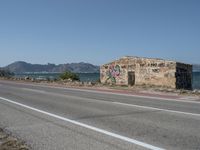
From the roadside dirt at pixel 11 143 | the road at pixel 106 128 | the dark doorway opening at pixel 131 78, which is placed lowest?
the roadside dirt at pixel 11 143

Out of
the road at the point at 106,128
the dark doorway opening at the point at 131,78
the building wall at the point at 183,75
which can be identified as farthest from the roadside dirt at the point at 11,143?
the dark doorway opening at the point at 131,78

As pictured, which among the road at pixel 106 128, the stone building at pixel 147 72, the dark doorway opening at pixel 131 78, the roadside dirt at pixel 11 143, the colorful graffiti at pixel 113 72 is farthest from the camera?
the colorful graffiti at pixel 113 72

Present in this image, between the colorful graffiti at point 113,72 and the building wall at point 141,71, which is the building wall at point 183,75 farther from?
the colorful graffiti at point 113,72

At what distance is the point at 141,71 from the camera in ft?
112

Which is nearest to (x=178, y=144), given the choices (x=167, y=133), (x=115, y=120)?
(x=167, y=133)

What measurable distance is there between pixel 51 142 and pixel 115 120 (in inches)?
137

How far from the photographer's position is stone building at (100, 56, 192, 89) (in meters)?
31.8

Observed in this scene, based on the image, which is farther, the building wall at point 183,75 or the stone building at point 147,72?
the building wall at point 183,75

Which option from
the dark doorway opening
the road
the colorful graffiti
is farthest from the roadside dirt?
the colorful graffiti

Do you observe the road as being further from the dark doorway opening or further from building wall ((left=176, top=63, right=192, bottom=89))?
the dark doorway opening

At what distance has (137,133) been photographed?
9.50 metres

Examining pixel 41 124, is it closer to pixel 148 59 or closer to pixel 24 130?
pixel 24 130

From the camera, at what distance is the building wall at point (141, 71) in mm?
31828

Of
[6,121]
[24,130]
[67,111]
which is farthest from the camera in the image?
[67,111]
